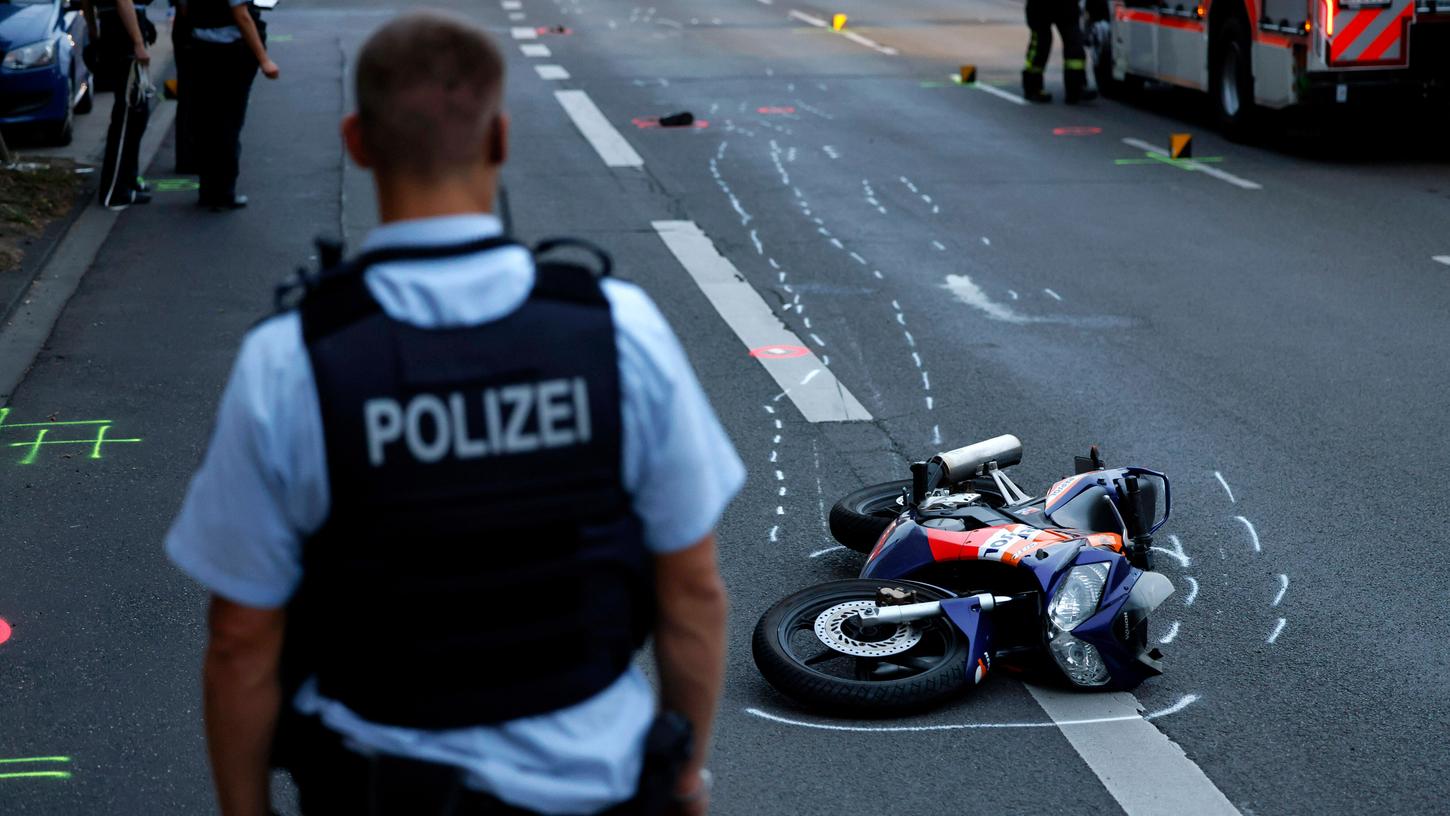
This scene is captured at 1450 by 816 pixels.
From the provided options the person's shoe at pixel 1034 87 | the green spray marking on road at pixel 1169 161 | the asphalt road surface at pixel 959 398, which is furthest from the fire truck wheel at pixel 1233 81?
the person's shoe at pixel 1034 87

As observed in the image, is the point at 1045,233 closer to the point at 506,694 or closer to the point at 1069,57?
the point at 1069,57

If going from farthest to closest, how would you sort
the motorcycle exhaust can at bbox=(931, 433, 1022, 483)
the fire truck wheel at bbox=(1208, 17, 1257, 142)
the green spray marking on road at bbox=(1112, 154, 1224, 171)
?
1. the fire truck wheel at bbox=(1208, 17, 1257, 142)
2. the green spray marking on road at bbox=(1112, 154, 1224, 171)
3. the motorcycle exhaust can at bbox=(931, 433, 1022, 483)

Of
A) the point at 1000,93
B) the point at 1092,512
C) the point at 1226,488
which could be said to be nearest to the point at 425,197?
the point at 1092,512

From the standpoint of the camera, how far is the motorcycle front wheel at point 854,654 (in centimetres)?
425

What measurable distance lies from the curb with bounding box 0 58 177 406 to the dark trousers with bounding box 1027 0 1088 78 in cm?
957

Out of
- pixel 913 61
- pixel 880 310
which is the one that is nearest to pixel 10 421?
pixel 880 310

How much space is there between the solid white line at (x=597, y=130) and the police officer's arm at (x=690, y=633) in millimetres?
11349

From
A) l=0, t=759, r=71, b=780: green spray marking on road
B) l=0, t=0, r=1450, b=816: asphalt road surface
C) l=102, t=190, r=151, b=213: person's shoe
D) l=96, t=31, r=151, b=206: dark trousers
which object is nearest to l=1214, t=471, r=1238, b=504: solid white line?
l=0, t=0, r=1450, b=816: asphalt road surface

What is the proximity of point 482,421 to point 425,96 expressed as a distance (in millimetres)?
375

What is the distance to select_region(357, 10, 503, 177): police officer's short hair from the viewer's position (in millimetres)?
1904

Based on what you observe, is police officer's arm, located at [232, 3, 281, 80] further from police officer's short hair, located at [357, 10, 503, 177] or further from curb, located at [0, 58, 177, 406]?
police officer's short hair, located at [357, 10, 503, 177]

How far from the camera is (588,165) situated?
13.2m

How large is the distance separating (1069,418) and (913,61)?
14.5 metres

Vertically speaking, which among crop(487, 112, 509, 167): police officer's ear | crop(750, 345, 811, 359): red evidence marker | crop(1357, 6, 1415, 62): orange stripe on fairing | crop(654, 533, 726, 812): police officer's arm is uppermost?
crop(487, 112, 509, 167): police officer's ear
